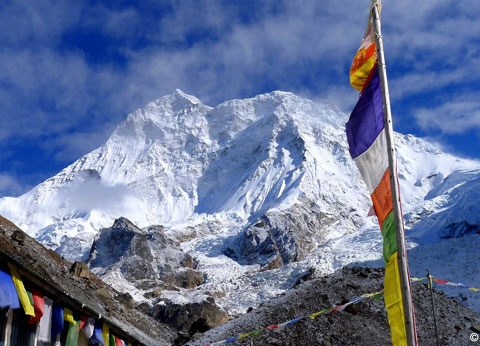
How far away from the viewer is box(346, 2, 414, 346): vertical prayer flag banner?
7.91 m

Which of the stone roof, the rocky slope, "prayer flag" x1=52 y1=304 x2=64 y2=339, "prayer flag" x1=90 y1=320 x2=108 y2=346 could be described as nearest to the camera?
"prayer flag" x1=52 y1=304 x2=64 y2=339

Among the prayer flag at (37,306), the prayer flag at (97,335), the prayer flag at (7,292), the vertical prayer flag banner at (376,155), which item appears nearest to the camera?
the vertical prayer flag banner at (376,155)

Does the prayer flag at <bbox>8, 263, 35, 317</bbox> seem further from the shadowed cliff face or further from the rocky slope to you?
the shadowed cliff face

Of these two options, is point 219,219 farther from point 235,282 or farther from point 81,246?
point 235,282

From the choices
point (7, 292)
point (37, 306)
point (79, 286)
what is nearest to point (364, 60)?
point (7, 292)

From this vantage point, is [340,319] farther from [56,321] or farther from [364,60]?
[364,60]

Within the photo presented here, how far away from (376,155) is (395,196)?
88 cm

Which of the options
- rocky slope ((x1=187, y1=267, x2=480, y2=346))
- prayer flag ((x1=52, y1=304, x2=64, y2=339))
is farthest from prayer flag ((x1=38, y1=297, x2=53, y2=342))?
rocky slope ((x1=187, y1=267, x2=480, y2=346))

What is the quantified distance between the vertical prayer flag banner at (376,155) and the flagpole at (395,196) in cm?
6

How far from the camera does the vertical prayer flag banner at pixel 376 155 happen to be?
7910 millimetres

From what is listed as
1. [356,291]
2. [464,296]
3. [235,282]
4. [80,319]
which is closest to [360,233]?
[235,282]

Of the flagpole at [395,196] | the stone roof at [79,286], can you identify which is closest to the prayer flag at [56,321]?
the stone roof at [79,286]

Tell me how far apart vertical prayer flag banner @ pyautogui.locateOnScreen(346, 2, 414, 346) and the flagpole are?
2.2 inches

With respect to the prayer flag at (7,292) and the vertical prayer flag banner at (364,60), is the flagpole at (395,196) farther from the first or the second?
the prayer flag at (7,292)
